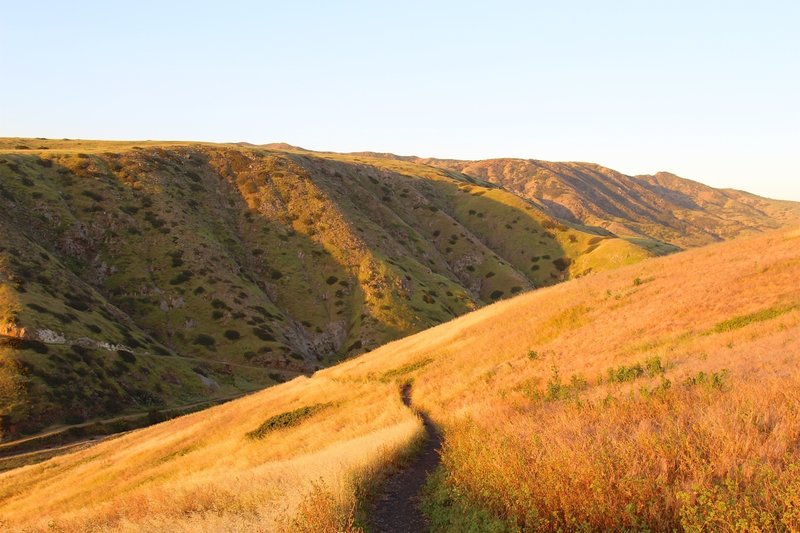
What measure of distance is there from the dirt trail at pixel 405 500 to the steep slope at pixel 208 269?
5476cm

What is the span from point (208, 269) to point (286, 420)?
256 ft

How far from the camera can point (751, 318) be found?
2061cm

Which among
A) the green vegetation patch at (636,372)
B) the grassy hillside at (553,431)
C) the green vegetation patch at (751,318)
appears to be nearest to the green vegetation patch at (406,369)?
the grassy hillside at (553,431)

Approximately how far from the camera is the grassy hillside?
796cm

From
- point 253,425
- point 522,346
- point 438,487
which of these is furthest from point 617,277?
point 438,487

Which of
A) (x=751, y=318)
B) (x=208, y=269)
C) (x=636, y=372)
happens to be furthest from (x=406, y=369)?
(x=208, y=269)

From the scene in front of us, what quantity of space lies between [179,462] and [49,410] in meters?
37.3

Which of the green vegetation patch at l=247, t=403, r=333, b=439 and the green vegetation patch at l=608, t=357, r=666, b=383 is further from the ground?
the green vegetation patch at l=608, t=357, r=666, b=383

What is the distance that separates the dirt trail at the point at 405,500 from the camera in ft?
35.5

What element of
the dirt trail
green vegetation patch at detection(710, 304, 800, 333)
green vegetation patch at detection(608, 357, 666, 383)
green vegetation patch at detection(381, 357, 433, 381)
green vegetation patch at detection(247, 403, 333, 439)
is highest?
green vegetation patch at detection(710, 304, 800, 333)

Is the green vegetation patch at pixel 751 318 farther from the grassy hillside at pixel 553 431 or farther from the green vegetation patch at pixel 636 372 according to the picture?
the green vegetation patch at pixel 636 372

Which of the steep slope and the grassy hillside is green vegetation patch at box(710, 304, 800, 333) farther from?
the steep slope

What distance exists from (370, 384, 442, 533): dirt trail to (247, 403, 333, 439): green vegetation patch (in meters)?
15.0

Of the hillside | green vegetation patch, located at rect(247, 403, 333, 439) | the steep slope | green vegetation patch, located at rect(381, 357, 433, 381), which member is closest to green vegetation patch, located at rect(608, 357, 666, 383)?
green vegetation patch, located at rect(381, 357, 433, 381)
